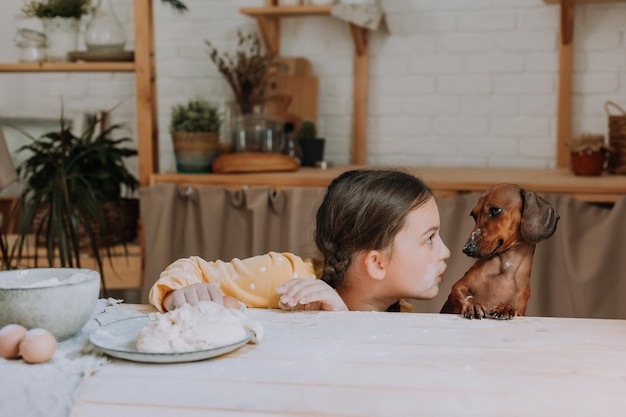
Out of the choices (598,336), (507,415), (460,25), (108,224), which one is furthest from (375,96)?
(507,415)

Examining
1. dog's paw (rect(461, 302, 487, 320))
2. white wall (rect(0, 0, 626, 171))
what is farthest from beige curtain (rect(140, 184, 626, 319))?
dog's paw (rect(461, 302, 487, 320))

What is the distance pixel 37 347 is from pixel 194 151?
2145 mm

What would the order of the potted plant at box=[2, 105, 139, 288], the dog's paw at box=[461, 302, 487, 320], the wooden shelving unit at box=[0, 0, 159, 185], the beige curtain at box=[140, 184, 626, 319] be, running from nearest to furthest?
the dog's paw at box=[461, 302, 487, 320] < the beige curtain at box=[140, 184, 626, 319] < the potted plant at box=[2, 105, 139, 288] < the wooden shelving unit at box=[0, 0, 159, 185]

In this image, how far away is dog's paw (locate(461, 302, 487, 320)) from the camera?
3.92 ft

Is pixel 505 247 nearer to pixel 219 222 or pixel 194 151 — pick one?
pixel 219 222

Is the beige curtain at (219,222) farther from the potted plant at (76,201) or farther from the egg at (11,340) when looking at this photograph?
the egg at (11,340)

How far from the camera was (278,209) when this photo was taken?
287cm

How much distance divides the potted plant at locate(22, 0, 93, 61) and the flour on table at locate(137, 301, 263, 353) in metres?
2.39

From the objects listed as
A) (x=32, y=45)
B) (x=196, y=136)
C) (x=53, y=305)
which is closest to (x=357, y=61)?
(x=196, y=136)

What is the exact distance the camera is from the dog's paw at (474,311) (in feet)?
3.92

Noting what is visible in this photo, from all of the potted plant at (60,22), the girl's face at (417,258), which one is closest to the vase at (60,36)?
the potted plant at (60,22)

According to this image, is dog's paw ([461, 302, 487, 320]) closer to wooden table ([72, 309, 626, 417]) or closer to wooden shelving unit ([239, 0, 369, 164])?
wooden table ([72, 309, 626, 417])

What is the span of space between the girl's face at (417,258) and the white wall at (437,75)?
195cm

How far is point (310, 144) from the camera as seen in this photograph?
3338 mm
